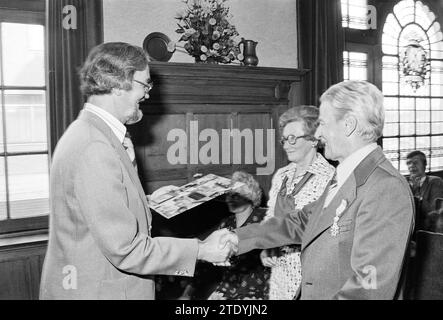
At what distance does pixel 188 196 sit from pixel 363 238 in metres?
1.08

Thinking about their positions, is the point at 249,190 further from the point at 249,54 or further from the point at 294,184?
the point at 249,54

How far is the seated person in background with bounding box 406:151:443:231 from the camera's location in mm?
4983

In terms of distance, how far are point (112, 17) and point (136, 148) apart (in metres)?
1.30

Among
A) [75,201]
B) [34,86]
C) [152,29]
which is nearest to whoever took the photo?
[75,201]

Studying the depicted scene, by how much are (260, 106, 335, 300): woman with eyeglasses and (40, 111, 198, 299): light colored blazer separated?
1.12m

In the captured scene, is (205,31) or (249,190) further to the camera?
(205,31)

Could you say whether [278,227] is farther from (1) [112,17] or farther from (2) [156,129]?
(1) [112,17]

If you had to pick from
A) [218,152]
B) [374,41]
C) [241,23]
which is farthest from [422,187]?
[241,23]

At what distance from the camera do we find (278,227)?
2432 millimetres

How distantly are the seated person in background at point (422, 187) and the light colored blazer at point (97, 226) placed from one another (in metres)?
3.89

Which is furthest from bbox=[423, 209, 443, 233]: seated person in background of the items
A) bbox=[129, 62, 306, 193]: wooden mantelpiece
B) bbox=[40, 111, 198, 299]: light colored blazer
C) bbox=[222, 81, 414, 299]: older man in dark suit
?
bbox=[40, 111, 198, 299]: light colored blazer

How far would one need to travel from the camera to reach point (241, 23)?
16.3 ft

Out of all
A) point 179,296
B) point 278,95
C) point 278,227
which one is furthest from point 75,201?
point 278,95

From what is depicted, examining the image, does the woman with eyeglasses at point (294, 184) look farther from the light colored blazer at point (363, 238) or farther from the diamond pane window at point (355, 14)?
the diamond pane window at point (355, 14)
